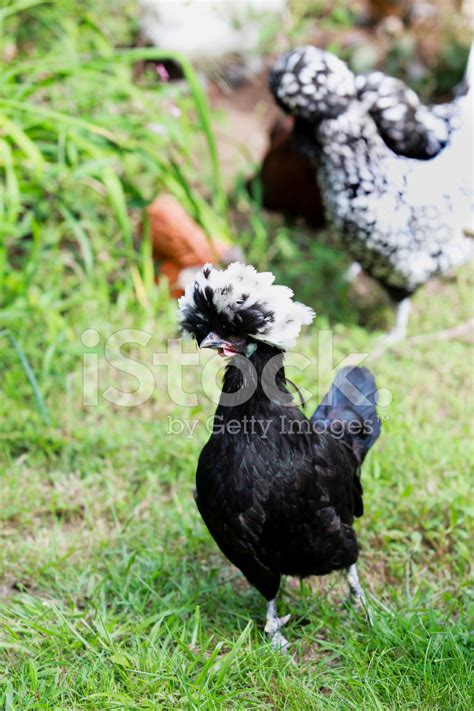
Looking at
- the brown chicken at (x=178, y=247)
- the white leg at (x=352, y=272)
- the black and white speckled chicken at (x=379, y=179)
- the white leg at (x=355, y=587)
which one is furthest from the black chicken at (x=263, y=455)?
the white leg at (x=352, y=272)

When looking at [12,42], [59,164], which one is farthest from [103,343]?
[12,42]

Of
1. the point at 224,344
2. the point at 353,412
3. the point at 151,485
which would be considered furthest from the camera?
the point at 151,485

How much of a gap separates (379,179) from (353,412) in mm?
1674

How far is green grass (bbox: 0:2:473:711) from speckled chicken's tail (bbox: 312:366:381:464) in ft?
1.47

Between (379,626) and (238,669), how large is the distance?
492mm

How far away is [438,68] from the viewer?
20.4 feet

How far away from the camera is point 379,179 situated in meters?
3.97

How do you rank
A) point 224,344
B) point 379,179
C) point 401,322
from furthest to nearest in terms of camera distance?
point 401,322
point 379,179
point 224,344

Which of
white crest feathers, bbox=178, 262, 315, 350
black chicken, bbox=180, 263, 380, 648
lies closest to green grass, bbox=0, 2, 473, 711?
black chicken, bbox=180, 263, 380, 648

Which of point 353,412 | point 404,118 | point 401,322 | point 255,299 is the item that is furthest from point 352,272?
point 255,299

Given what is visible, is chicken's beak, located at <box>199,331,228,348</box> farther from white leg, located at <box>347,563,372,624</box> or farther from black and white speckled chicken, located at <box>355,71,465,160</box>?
black and white speckled chicken, located at <box>355,71,465,160</box>

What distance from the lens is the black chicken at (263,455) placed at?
6.79 ft

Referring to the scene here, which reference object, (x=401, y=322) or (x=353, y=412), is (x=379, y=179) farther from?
(x=353, y=412)

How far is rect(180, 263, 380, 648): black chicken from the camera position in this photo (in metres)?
2.07
